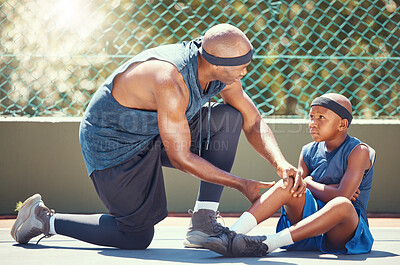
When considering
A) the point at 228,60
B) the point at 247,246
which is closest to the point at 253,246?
the point at 247,246

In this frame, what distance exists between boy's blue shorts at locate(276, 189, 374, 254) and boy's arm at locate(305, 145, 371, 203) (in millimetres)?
52

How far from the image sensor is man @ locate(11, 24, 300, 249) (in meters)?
2.52

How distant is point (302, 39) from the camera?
15.0 feet

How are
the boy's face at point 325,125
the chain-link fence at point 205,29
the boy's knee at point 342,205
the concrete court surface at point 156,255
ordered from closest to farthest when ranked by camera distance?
the concrete court surface at point 156,255 < the boy's knee at point 342,205 < the boy's face at point 325,125 < the chain-link fence at point 205,29

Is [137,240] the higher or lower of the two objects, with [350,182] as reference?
lower

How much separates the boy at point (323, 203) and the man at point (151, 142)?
0.50ft

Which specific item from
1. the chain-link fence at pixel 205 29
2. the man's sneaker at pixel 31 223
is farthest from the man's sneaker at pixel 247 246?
the chain-link fence at pixel 205 29

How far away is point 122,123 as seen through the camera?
2.71m

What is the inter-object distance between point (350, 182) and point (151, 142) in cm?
100

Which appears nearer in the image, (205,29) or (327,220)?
(327,220)

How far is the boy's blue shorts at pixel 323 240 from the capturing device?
2.63 m

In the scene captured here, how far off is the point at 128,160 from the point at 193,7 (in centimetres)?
210

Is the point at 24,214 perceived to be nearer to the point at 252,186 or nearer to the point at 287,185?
the point at 252,186

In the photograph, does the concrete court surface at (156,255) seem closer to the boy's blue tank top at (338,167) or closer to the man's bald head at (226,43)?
the boy's blue tank top at (338,167)
